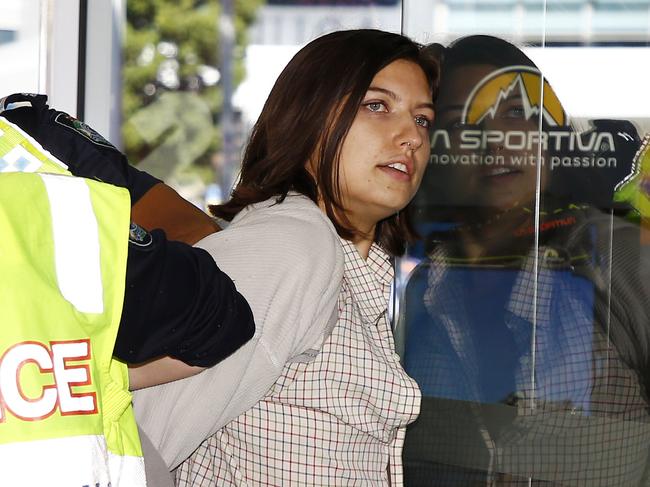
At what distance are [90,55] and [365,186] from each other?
5.19 ft

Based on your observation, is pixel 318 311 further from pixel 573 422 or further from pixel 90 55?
pixel 90 55

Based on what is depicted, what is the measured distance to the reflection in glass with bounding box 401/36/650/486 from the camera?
2824 millimetres

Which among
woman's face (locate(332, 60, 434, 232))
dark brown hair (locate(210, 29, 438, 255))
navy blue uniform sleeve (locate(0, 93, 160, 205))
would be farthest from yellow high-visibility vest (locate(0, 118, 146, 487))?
woman's face (locate(332, 60, 434, 232))

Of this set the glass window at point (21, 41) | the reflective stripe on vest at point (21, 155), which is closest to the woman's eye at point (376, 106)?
the reflective stripe on vest at point (21, 155)

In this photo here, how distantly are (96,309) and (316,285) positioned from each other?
2.15 feet

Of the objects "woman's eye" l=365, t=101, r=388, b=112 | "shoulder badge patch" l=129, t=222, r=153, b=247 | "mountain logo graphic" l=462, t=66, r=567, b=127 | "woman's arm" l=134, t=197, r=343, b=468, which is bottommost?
"woman's arm" l=134, t=197, r=343, b=468

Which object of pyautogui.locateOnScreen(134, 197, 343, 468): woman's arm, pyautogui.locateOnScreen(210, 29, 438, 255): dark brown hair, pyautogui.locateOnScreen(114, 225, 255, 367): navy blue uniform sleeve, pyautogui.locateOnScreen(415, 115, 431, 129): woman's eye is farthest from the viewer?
pyautogui.locateOnScreen(415, 115, 431, 129): woman's eye

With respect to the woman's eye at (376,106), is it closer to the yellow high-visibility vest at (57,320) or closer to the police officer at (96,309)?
the police officer at (96,309)

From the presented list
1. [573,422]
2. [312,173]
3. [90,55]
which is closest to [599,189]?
[573,422]

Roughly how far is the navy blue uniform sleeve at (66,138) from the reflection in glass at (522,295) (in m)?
1.71

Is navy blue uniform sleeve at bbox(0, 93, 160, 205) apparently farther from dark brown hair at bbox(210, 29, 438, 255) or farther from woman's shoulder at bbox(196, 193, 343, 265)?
dark brown hair at bbox(210, 29, 438, 255)

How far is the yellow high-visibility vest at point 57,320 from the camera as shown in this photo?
3.05 ft

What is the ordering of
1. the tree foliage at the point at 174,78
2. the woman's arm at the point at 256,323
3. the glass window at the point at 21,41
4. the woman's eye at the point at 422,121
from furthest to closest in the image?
the tree foliage at the point at 174,78, the glass window at the point at 21,41, the woman's eye at the point at 422,121, the woman's arm at the point at 256,323

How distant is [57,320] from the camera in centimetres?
96
